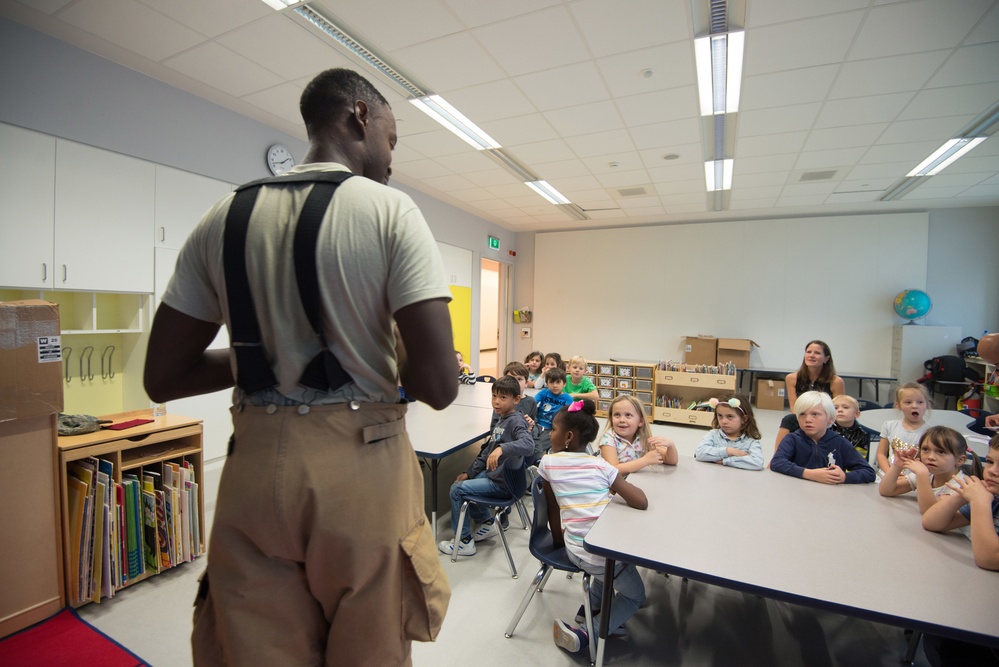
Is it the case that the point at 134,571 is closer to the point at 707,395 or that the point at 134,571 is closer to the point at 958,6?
the point at 958,6

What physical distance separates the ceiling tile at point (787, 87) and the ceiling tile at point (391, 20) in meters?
2.17

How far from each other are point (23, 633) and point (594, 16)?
407 centimetres

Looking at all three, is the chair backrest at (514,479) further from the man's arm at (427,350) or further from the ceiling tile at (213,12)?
the ceiling tile at (213,12)

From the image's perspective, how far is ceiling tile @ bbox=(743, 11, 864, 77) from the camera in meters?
2.63

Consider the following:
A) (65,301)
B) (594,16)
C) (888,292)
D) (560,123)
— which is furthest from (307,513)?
(888,292)

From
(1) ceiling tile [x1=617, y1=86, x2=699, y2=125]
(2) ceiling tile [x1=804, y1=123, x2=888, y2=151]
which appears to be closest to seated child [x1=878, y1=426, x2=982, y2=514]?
(1) ceiling tile [x1=617, y1=86, x2=699, y2=125]

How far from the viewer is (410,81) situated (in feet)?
11.3

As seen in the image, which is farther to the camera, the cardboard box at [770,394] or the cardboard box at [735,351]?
the cardboard box at [735,351]

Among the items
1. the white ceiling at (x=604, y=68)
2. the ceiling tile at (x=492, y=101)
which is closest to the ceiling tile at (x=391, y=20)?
the white ceiling at (x=604, y=68)

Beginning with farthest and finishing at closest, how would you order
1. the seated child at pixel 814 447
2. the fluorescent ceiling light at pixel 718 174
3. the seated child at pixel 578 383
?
1. the fluorescent ceiling light at pixel 718 174
2. the seated child at pixel 578 383
3. the seated child at pixel 814 447

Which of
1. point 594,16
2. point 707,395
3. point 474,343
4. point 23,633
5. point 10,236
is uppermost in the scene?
point 594,16

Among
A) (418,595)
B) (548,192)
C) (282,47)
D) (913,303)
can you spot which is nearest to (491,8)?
(282,47)

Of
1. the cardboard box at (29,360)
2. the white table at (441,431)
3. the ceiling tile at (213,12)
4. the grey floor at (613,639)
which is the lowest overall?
the grey floor at (613,639)

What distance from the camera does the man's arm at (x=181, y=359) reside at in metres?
0.75
